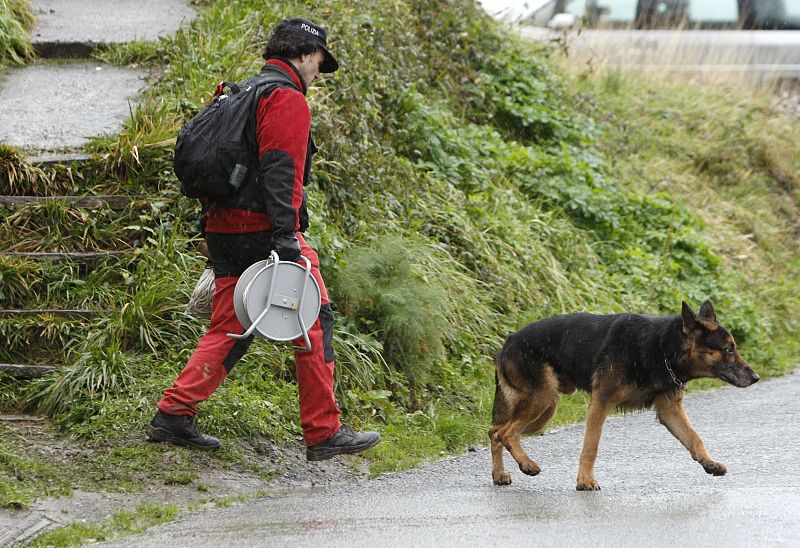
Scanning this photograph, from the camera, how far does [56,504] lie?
4.89m

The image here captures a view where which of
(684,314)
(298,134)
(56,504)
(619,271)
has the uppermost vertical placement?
(298,134)

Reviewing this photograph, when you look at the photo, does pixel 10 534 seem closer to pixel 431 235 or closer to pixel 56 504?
pixel 56 504

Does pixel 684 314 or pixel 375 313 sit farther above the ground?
pixel 684 314

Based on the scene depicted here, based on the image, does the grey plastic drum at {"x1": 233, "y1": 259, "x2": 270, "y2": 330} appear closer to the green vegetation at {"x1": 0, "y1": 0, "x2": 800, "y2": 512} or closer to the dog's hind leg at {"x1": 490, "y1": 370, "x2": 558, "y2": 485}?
the green vegetation at {"x1": 0, "y1": 0, "x2": 800, "y2": 512}

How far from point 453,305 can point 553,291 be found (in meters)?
1.57

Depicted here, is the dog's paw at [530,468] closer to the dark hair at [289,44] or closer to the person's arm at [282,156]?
the person's arm at [282,156]

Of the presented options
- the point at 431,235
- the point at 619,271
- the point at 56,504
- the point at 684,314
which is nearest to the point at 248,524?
the point at 56,504

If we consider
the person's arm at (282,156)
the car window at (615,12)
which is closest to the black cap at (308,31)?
the person's arm at (282,156)

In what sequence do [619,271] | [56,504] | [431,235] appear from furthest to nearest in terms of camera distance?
[619,271] → [431,235] → [56,504]

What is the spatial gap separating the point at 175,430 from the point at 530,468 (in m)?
1.94

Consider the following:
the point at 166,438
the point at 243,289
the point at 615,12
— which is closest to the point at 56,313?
the point at 166,438

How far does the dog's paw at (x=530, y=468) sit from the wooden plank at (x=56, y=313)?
107 inches

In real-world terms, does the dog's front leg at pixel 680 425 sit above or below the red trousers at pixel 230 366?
below

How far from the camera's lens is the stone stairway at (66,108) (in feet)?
22.1
